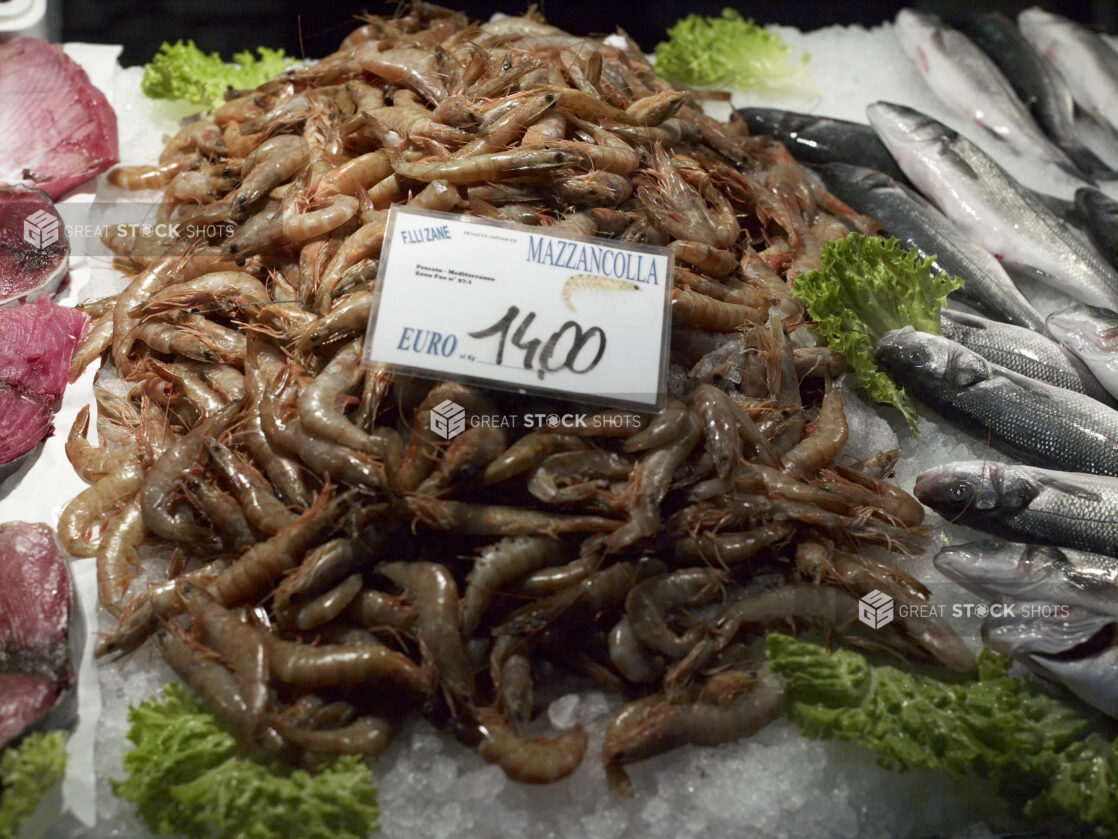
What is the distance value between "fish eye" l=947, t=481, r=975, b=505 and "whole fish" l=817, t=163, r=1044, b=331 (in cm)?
104

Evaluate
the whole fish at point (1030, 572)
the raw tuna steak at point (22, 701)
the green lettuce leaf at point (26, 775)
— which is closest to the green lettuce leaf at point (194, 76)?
the raw tuna steak at point (22, 701)

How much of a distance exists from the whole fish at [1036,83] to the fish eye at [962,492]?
2.39 m

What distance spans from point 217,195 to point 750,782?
2.63 m

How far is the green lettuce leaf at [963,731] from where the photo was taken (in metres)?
2.02

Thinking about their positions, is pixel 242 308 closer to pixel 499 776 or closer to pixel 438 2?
pixel 499 776

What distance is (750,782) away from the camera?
82.6 inches

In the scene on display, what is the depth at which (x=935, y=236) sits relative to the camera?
135 inches

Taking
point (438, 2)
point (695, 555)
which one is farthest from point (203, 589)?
point (438, 2)

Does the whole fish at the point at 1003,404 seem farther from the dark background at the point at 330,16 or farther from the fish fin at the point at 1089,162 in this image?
the dark background at the point at 330,16

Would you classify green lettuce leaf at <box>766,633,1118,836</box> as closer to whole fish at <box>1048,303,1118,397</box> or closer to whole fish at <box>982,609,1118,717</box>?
whole fish at <box>982,609,1118,717</box>

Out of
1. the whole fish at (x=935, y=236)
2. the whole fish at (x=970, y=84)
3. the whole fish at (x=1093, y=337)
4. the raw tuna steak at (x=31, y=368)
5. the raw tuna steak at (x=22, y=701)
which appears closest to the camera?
the raw tuna steak at (x=22, y=701)

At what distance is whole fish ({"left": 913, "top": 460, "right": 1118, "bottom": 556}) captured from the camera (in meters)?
2.53

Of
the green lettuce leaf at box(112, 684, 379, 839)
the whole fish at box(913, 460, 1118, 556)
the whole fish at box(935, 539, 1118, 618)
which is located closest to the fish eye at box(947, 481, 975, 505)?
the whole fish at box(913, 460, 1118, 556)

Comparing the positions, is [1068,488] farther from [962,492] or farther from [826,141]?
[826,141]
